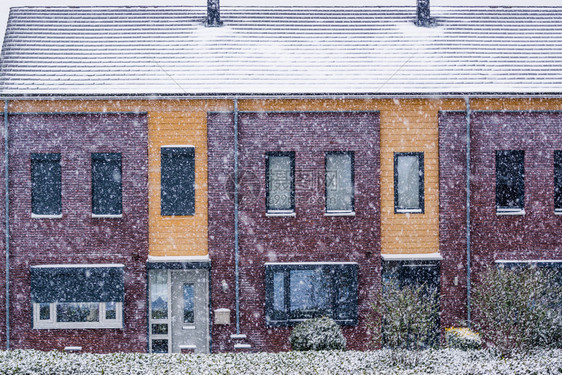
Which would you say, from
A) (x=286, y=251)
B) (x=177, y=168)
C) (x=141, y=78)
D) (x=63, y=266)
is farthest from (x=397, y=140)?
(x=63, y=266)

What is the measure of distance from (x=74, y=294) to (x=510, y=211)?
11.7m

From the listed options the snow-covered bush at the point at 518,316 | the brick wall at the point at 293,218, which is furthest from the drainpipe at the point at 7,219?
the snow-covered bush at the point at 518,316

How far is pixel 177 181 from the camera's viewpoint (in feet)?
50.9

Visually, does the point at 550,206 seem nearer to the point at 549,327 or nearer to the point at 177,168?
the point at 549,327

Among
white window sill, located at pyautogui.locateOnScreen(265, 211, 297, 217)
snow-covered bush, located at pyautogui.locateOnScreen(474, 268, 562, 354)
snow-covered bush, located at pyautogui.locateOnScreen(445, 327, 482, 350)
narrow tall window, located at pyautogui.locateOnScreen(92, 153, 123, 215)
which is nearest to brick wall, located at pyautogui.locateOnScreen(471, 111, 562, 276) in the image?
snow-covered bush, located at pyautogui.locateOnScreen(445, 327, 482, 350)

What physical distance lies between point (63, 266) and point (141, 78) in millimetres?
5324

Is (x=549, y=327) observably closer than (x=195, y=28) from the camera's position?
Yes

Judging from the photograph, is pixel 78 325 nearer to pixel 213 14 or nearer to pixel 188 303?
pixel 188 303

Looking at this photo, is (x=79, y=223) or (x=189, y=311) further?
(x=189, y=311)

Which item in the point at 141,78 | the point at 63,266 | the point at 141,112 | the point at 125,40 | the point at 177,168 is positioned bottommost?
the point at 63,266

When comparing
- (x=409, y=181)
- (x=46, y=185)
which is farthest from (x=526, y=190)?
(x=46, y=185)

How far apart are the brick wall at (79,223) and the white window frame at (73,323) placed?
0.13 meters

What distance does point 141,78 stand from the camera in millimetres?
15875

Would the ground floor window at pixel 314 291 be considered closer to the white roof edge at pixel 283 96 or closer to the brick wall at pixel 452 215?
the brick wall at pixel 452 215
